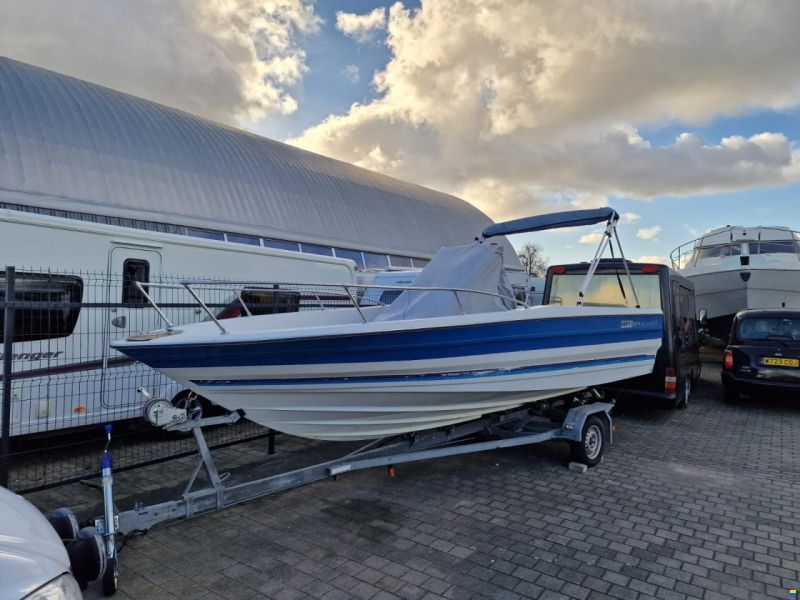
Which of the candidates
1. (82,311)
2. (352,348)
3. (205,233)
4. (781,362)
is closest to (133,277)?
(82,311)

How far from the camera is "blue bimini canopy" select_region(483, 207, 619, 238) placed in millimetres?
5133

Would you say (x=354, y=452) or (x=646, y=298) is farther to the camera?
(x=646, y=298)

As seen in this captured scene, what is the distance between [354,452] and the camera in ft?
14.2

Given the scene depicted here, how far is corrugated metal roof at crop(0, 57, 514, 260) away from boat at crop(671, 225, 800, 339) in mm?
10743

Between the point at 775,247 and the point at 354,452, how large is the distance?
1663 centimetres

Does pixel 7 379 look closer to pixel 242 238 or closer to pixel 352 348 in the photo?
pixel 352 348

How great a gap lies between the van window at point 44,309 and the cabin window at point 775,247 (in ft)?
58.9

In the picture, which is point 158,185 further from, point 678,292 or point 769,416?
point 769,416

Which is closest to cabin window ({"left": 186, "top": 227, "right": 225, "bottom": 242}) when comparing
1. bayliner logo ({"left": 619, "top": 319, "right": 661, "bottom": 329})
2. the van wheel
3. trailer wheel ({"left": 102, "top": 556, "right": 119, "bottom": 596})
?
bayliner logo ({"left": 619, "top": 319, "right": 661, "bottom": 329})

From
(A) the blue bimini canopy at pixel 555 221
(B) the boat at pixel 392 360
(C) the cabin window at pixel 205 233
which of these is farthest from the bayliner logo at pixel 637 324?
(C) the cabin window at pixel 205 233

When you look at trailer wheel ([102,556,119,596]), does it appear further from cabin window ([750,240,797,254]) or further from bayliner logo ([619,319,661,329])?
cabin window ([750,240,797,254])

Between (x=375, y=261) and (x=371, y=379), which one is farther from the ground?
(x=375, y=261)

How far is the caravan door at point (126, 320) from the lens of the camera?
5.29m

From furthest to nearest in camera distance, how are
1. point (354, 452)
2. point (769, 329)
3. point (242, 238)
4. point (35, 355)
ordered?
point (242, 238)
point (769, 329)
point (35, 355)
point (354, 452)
